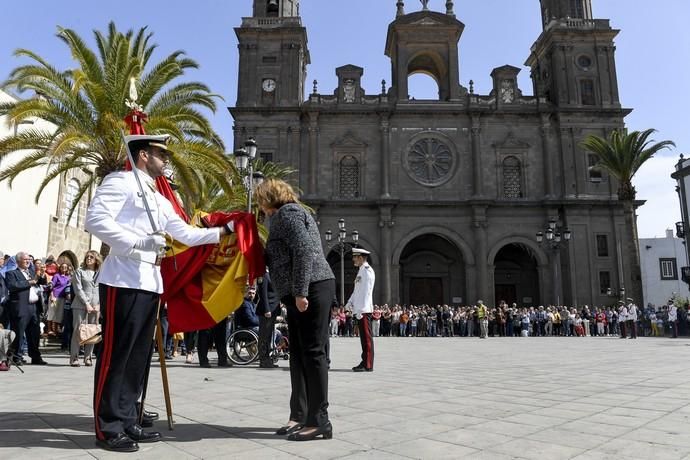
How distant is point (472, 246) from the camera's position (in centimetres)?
3200

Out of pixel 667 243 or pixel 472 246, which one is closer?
pixel 472 246

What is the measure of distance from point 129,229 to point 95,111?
39.3ft

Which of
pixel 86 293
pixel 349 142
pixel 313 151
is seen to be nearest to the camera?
pixel 86 293

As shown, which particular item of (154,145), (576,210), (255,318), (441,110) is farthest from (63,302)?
(576,210)

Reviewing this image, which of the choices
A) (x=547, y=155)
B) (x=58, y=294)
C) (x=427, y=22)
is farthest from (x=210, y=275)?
(x=427, y=22)

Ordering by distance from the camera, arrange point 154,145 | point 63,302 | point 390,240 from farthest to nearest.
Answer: point 390,240
point 63,302
point 154,145

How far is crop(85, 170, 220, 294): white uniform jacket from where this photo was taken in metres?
3.46

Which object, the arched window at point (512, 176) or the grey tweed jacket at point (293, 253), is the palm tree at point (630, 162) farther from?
the grey tweed jacket at point (293, 253)

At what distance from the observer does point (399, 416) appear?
422 cm

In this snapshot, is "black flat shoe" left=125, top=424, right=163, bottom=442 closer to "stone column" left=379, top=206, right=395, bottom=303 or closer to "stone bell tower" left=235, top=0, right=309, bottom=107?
"stone column" left=379, top=206, right=395, bottom=303

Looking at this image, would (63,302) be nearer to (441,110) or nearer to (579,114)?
(441,110)

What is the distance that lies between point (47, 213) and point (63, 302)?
10.5m

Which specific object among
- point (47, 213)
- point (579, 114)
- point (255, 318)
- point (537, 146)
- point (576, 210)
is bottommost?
point (255, 318)

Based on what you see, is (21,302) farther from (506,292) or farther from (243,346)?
(506,292)
